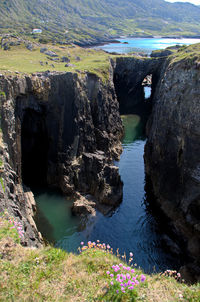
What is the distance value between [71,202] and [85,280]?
2108 centimetres

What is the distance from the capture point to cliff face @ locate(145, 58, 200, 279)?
24828mm

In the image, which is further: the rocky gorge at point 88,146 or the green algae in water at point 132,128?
the green algae in water at point 132,128

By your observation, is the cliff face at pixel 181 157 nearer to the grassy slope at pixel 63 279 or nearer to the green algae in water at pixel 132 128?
the grassy slope at pixel 63 279

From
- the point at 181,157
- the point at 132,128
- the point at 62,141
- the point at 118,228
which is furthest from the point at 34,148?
the point at 132,128

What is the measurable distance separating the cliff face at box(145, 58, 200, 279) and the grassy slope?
14.2 meters

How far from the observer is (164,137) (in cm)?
3250

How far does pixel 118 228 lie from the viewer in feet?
89.3

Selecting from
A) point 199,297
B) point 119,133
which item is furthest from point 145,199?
point 199,297

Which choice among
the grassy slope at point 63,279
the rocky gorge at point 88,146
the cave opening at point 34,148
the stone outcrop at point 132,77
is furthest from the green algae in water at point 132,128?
the grassy slope at point 63,279

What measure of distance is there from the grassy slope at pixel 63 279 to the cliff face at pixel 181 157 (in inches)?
561

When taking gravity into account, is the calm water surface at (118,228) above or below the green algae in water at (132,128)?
below

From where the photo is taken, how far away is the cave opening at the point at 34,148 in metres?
33.6

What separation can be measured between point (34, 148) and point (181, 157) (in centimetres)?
1990

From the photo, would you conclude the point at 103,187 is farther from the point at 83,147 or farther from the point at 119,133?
the point at 119,133
